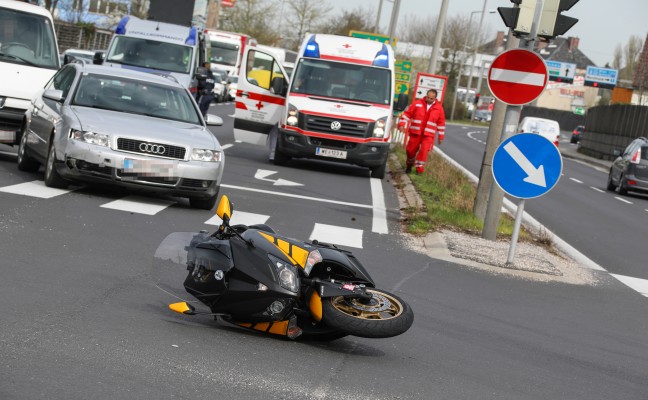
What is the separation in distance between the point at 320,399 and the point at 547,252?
355 inches

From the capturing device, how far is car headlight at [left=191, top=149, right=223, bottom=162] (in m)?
13.6

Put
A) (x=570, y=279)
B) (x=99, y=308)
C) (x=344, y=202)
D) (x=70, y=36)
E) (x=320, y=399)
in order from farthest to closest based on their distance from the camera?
(x=70, y=36), (x=344, y=202), (x=570, y=279), (x=99, y=308), (x=320, y=399)

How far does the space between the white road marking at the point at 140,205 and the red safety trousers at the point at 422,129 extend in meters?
10.8

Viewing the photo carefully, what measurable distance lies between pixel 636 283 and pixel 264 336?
23.1 feet

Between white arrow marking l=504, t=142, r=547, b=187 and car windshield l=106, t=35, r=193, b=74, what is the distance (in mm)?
14646

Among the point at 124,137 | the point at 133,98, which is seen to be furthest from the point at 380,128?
the point at 124,137

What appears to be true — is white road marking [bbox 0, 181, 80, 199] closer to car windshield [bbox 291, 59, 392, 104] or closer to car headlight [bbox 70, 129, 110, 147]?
car headlight [bbox 70, 129, 110, 147]

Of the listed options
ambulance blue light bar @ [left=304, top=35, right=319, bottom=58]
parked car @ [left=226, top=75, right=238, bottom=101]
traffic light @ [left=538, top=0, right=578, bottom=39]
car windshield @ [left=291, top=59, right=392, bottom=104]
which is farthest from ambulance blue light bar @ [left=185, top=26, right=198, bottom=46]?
parked car @ [left=226, top=75, right=238, bottom=101]

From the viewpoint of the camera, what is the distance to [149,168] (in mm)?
13320

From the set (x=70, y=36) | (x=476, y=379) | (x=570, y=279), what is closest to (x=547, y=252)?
(x=570, y=279)

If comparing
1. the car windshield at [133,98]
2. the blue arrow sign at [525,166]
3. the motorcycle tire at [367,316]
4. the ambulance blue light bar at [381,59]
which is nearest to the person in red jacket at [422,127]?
the ambulance blue light bar at [381,59]

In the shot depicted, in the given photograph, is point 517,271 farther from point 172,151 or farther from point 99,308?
point 99,308

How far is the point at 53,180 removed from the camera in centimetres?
1375

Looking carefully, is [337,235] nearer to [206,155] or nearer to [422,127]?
[206,155]
